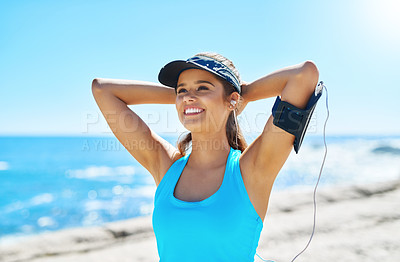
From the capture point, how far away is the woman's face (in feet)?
6.76

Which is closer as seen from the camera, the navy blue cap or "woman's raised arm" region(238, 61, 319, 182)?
"woman's raised arm" region(238, 61, 319, 182)

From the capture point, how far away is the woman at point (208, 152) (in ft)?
5.84

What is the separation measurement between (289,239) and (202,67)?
458cm

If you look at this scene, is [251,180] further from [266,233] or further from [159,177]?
[266,233]

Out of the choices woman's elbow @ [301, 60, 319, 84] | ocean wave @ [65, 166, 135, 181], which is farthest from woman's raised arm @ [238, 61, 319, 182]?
ocean wave @ [65, 166, 135, 181]

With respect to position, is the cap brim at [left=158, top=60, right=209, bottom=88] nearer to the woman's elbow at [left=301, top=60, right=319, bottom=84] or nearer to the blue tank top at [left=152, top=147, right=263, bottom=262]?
the woman's elbow at [left=301, top=60, right=319, bottom=84]

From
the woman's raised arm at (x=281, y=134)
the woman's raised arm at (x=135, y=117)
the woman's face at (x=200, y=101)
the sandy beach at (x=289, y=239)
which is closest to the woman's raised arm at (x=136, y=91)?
the woman's raised arm at (x=135, y=117)

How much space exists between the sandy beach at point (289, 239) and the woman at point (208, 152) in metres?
3.32

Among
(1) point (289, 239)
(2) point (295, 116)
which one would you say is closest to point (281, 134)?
(2) point (295, 116)

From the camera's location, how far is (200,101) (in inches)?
80.7

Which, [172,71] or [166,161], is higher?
[172,71]

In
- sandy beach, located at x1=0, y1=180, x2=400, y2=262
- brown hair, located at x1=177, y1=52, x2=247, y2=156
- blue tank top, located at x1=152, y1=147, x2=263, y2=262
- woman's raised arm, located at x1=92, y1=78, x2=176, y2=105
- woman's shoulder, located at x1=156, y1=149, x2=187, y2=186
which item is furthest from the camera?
sandy beach, located at x1=0, y1=180, x2=400, y2=262

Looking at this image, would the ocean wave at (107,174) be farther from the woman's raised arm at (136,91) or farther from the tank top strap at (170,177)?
the tank top strap at (170,177)

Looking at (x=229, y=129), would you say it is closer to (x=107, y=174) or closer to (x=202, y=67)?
(x=202, y=67)
